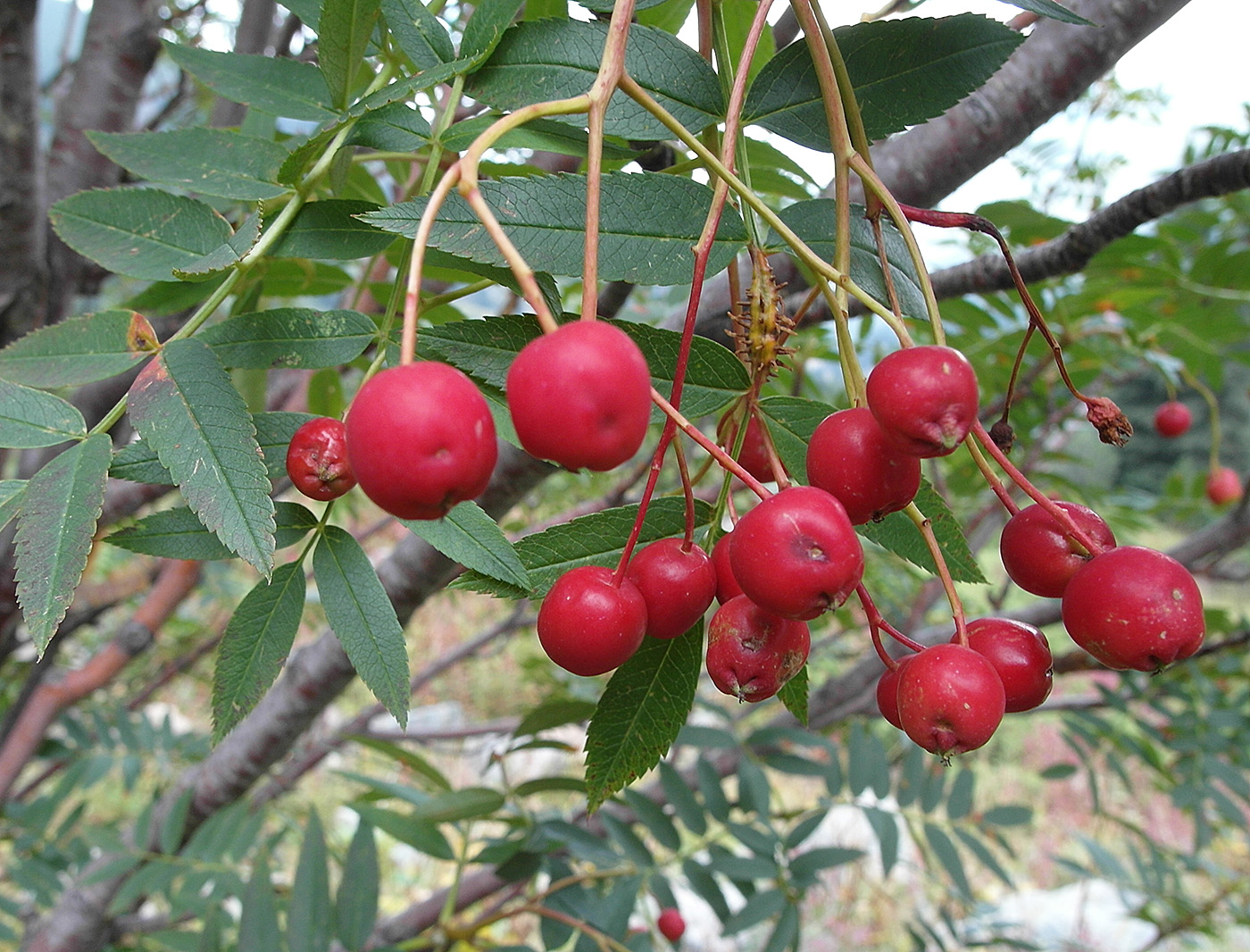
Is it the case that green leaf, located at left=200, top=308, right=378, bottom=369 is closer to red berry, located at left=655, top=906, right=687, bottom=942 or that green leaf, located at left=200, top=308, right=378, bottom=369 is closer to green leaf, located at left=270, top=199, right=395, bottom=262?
green leaf, located at left=270, top=199, right=395, bottom=262

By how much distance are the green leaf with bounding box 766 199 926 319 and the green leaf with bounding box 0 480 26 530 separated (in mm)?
541

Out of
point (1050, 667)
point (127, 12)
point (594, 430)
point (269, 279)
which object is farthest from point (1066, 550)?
point (127, 12)

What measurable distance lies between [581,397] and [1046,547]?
1.11 ft

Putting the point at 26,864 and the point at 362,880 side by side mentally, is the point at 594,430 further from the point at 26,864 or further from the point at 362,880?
the point at 26,864

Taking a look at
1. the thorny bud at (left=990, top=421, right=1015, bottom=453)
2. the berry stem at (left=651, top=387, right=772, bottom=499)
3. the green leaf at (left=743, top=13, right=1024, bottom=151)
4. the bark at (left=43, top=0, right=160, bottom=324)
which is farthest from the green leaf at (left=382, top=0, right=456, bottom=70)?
the bark at (left=43, top=0, right=160, bottom=324)

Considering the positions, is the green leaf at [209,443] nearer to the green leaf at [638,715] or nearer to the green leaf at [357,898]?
the green leaf at [638,715]

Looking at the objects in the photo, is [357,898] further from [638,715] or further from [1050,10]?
[1050,10]

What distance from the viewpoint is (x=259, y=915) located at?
1.07m

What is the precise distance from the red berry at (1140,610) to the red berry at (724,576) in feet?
0.64

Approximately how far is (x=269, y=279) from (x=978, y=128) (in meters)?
0.72

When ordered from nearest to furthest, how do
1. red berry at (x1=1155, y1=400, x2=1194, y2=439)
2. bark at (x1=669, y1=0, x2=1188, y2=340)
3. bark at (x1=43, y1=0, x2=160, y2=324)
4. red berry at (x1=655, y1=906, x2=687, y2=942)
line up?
bark at (x1=669, y1=0, x2=1188, y2=340)
red berry at (x1=655, y1=906, x2=687, y2=942)
bark at (x1=43, y1=0, x2=160, y2=324)
red berry at (x1=1155, y1=400, x2=1194, y2=439)

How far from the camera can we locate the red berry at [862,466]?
0.45 meters

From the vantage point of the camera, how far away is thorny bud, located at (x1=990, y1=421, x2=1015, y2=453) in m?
0.65

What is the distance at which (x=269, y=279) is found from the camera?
85cm
